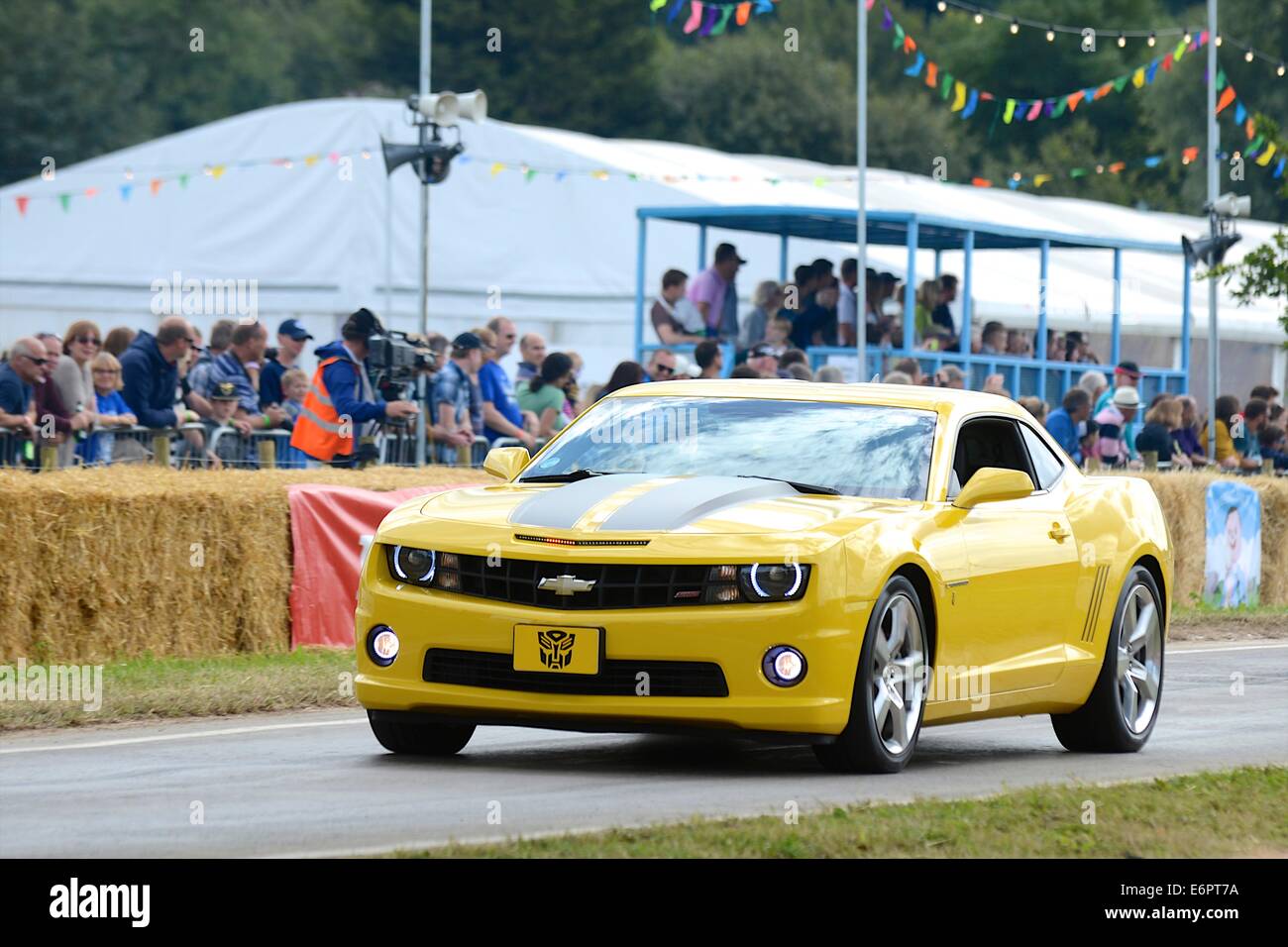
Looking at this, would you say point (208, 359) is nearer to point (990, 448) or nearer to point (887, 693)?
point (990, 448)

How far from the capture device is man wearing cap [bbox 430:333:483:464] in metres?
19.5

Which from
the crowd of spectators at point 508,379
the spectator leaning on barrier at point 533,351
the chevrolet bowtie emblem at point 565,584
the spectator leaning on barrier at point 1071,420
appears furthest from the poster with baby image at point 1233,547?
the chevrolet bowtie emblem at point 565,584

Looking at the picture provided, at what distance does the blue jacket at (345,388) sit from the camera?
17375 mm

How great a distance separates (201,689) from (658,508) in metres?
3.99

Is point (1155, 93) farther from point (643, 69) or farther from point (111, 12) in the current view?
point (111, 12)

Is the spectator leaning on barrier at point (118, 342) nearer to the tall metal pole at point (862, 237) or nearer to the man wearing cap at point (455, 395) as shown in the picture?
the man wearing cap at point (455, 395)

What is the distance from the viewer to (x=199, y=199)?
38.7 metres

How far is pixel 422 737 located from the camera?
10.1m

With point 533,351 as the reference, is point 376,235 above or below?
above

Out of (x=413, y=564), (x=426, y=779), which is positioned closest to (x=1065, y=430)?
(x=413, y=564)

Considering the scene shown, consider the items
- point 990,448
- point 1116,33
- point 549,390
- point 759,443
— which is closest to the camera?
point 759,443

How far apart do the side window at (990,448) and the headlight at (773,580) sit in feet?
6.57

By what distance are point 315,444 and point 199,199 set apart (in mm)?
22100
